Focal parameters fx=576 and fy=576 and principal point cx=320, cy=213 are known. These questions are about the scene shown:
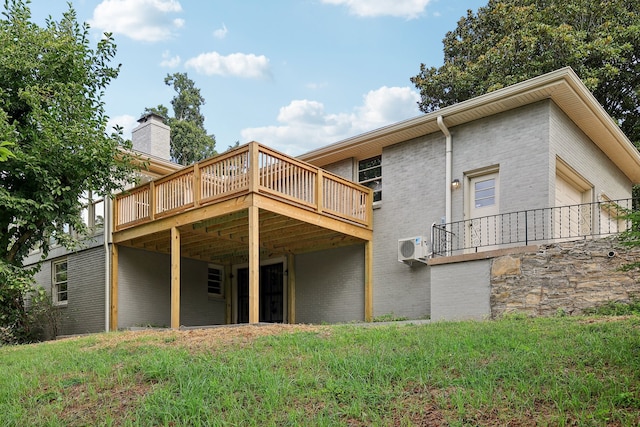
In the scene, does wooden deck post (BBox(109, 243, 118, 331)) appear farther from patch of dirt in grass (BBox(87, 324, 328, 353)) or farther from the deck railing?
patch of dirt in grass (BBox(87, 324, 328, 353))

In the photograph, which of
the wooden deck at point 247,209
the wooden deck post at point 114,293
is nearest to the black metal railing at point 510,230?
the wooden deck at point 247,209

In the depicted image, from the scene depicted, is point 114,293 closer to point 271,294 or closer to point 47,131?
point 271,294

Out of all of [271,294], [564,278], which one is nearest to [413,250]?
[564,278]

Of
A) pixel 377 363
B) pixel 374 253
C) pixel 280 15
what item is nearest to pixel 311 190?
pixel 374 253

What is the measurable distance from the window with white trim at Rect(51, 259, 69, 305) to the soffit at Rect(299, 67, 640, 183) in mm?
7263

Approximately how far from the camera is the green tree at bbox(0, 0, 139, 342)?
10906 mm

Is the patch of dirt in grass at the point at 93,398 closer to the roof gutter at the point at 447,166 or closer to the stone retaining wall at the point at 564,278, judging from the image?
the stone retaining wall at the point at 564,278

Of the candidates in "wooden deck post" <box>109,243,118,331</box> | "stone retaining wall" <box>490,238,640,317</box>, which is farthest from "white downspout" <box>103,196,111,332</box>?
"stone retaining wall" <box>490,238,640,317</box>

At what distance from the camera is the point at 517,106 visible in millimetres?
11234

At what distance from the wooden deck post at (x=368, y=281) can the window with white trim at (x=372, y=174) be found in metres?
1.26

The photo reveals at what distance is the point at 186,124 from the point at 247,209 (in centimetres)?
2189

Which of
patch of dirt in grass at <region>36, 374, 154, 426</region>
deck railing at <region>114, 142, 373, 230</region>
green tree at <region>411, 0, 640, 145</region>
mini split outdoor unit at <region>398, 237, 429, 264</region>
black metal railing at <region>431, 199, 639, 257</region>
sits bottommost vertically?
patch of dirt in grass at <region>36, 374, 154, 426</region>

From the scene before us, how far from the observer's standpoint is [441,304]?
1016cm

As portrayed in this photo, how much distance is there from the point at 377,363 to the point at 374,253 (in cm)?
735
